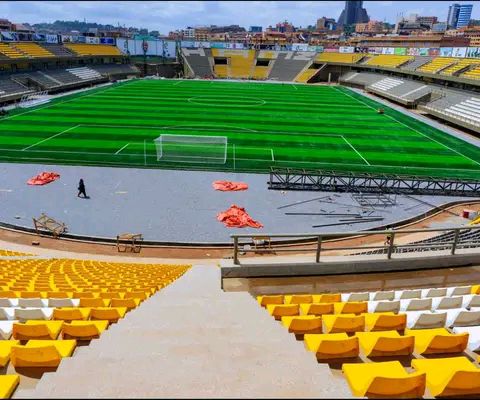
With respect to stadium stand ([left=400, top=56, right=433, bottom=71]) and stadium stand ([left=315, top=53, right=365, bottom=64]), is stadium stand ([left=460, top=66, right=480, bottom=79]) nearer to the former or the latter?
stadium stand ([left=400, top=56, right=433, bottom=71])

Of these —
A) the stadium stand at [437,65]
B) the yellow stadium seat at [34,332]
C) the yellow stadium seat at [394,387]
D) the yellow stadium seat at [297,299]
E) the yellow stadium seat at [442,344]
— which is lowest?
the yellow stadium seat at [297,299]

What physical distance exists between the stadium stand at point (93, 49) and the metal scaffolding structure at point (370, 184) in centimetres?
6950

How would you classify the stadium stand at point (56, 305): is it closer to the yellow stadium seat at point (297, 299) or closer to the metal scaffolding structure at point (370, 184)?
the yellow stadium seat at point (297, 299)

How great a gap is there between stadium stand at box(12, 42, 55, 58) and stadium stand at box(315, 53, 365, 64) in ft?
186

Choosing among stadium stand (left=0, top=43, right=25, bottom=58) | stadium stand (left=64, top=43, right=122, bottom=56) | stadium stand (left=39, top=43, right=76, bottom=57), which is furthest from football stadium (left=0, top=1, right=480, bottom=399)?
stadium stand (left=64, top=43, right=122, bottom=56)

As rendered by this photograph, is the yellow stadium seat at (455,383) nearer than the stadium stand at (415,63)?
Yes

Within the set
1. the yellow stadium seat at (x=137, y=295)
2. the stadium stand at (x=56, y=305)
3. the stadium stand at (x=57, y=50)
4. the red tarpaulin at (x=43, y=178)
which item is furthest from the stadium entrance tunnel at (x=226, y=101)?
the yellow stadium seat at (x=137, y=295)

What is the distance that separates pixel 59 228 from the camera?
62.2 feet

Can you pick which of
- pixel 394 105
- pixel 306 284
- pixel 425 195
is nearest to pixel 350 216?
pixel 425 195

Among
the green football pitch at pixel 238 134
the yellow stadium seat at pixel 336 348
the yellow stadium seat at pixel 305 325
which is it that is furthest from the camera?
the green football pitch at pixel 238 134

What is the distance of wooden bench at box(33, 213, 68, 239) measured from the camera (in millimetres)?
18703

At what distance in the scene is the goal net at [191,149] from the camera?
30.4 meters

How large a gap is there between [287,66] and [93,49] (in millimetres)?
43645

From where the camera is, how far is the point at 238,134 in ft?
126
